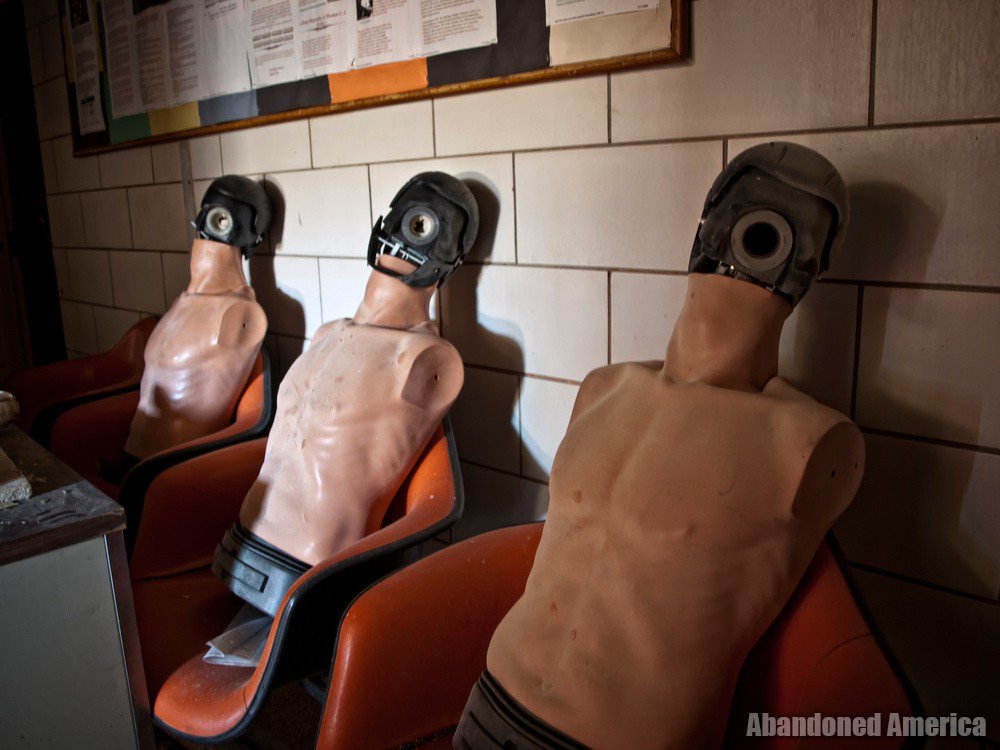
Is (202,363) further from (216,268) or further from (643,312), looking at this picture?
(643,312)

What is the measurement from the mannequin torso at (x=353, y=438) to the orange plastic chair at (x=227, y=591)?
0.27 feet

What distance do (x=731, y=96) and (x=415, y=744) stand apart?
1.11m

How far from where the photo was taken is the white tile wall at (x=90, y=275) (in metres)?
2.99

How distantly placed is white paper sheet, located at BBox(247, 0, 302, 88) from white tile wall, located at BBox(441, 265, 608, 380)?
748 millimetres

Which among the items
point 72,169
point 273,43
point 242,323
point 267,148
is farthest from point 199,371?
point 72,169

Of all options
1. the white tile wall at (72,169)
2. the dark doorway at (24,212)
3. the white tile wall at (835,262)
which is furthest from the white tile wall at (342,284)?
the dark doorway at (24,212)

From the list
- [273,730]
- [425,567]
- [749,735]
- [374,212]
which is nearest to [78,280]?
[374,212]

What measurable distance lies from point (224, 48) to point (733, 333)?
1.80m

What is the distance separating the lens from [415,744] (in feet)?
3.68

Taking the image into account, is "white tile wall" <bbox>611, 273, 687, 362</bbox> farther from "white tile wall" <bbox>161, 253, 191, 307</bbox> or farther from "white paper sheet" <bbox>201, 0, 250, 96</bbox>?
"white tile wall" <bbox>161, 253, 191, 307</bbox>

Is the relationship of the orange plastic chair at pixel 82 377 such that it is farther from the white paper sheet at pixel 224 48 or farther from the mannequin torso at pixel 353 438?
the mannequin torso at pixel 353 438

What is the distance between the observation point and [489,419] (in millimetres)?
1706

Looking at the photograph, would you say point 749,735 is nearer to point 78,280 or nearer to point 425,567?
point 425,567

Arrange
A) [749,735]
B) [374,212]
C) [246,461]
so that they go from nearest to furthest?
[749,735] < [246,461] < [374,212]
